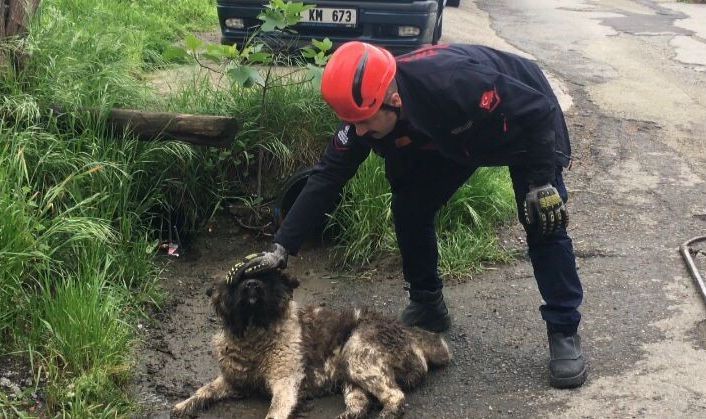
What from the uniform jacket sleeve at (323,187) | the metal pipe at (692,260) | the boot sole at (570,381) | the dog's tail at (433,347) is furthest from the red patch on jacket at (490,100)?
the metal pipe at (692,260)

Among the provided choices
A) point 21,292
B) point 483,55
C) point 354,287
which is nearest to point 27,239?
point 21,292

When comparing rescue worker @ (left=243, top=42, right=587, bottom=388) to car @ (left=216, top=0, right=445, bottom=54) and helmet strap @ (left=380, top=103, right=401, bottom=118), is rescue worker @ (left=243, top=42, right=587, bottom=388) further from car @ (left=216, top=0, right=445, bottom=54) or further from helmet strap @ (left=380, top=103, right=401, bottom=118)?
car @ (left=216, top=0, right=445, bottom=54)

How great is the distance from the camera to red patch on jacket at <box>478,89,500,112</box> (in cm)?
356

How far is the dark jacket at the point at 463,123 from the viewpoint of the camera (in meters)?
3.57

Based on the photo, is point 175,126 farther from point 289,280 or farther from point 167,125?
point 289,280

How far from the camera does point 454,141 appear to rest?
3719mm

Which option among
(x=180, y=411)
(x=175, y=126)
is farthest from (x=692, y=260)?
(x=175, y=126)

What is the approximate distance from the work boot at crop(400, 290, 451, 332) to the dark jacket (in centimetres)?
97

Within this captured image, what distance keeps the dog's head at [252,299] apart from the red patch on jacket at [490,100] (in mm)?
1285

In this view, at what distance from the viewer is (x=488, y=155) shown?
3807 mm

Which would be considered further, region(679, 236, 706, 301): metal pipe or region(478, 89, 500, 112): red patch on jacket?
region(679, 236, 706, 301): metal pipe

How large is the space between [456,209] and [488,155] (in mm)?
Result: 2020

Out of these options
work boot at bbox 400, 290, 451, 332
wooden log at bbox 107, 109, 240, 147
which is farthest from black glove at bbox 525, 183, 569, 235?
wooden log at bbox 107, 109, 240, 147

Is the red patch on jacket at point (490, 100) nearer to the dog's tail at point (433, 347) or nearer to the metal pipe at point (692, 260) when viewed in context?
the dog's tail at point (433, 347)
